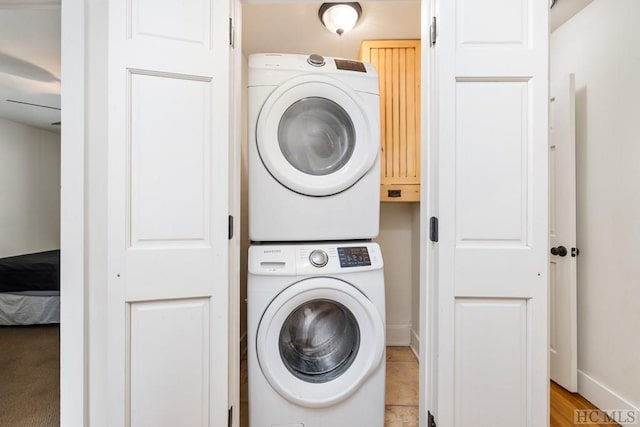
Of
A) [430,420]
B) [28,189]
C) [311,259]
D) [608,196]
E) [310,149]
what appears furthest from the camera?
[28,189]

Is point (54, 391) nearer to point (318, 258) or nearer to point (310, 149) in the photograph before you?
point (318, 258)

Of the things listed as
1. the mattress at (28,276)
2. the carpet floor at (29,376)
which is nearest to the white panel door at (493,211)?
the carpet floor at (29,376)

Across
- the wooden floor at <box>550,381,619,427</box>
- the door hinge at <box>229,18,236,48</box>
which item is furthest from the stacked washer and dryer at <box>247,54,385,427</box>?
the wooden floor at <box>550,381,619,427</box>

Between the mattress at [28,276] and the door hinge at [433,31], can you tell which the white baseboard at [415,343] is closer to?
the door hinge at [433,31]

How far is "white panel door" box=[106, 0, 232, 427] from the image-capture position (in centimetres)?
113

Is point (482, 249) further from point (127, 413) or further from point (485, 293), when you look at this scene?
point (127, 413)

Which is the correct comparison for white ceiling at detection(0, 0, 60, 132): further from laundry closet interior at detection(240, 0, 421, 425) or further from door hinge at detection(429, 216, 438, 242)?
door hinge at detection(429, 216, 438, 242)

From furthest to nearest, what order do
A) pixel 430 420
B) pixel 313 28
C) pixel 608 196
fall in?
pixel 313 28 → pixel 608 196 → pixel 430 420

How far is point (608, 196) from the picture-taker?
1.68 meters

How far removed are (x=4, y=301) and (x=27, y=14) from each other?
2.73m

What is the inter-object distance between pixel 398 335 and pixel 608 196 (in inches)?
63.3

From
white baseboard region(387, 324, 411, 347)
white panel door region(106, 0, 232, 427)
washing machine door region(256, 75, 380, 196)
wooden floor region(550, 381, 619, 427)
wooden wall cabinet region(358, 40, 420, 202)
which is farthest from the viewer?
white baseboard region(387, 324, 411, 347)

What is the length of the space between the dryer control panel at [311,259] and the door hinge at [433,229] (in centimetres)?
31

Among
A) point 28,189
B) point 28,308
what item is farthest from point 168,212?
point 28,189
